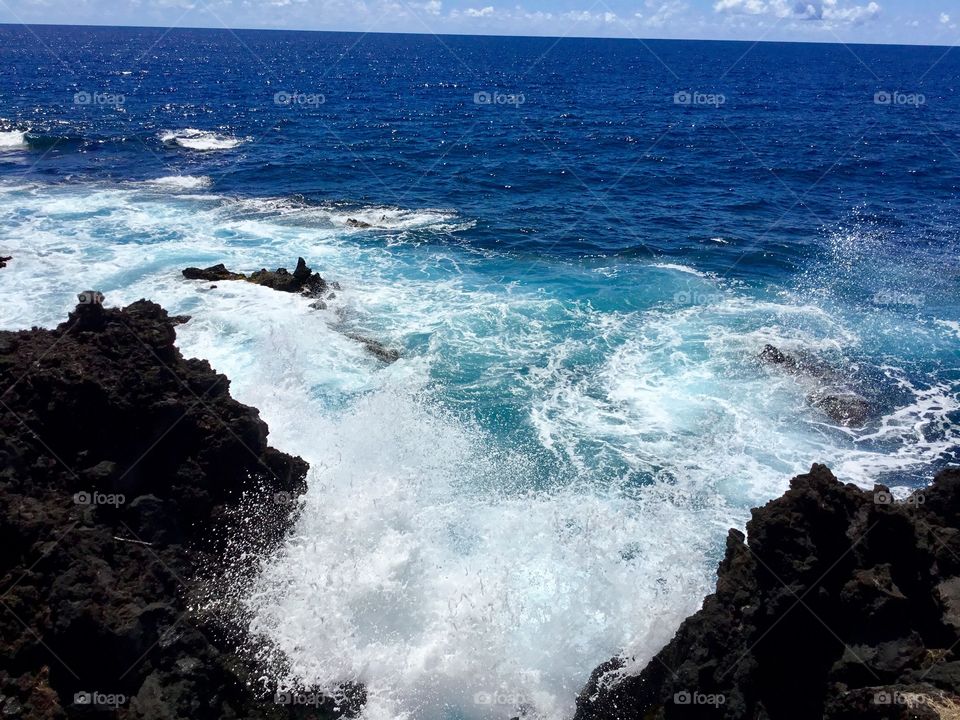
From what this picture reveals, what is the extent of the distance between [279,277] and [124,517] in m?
19.1

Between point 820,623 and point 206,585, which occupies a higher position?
point 820,623

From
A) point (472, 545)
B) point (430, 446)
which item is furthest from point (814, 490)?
point (430, 446)

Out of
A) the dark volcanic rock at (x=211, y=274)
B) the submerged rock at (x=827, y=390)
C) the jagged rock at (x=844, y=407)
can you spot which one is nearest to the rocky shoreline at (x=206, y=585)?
the jagged rock at (x=844, y=407)

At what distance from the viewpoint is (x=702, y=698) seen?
40.7 feet

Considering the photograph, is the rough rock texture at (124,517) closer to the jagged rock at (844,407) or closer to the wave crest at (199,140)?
the jagged rock at (844,407)

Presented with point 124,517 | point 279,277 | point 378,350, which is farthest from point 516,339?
point 124,517

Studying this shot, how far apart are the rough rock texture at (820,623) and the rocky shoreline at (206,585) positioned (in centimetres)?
3

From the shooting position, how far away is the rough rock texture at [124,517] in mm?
11930

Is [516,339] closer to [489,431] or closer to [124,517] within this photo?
[489,431]

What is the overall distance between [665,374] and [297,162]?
44901mm

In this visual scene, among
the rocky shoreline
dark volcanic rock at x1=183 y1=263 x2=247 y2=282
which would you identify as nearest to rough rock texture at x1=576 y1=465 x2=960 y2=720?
the rocky shoreline

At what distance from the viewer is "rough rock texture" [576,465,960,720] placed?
35.1 ft

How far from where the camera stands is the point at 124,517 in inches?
590

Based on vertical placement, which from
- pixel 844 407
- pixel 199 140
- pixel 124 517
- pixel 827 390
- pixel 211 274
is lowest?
pixel 844 407
